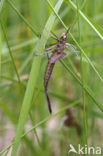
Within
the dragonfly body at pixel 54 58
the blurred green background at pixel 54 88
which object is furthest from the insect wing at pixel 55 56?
the blurred green background at pixel 54 88

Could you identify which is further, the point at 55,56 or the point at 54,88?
the point at 54,88

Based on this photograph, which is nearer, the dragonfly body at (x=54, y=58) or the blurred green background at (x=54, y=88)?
the dragonfly body at (x=54, y=58)

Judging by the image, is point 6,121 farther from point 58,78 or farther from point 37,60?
point 37,60

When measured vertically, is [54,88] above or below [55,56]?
above

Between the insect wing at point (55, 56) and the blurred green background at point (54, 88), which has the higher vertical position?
the blurred green background at point (54, 88)

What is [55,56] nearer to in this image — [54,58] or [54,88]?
[54,58]

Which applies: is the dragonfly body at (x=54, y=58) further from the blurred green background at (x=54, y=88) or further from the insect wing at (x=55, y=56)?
the blurred green background at (x=54, y=88)

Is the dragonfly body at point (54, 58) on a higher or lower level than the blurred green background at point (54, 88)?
lower

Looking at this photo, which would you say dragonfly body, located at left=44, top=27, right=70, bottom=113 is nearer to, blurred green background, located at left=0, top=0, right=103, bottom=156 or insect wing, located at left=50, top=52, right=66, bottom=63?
insect wing, located at left=50, top=52, right=66, bottom=63

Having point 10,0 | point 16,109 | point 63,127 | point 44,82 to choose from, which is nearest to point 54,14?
point 10,0

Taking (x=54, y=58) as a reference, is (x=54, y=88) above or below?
above

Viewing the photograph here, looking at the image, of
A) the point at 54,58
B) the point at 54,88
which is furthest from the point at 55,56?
the point at 54,88
